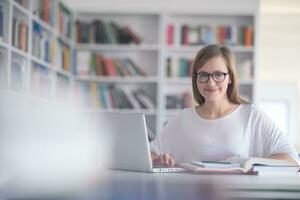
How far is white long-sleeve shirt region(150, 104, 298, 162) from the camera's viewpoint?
2.10 m

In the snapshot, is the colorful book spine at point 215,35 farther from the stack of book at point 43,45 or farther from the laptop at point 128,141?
the laptop at point 128,141

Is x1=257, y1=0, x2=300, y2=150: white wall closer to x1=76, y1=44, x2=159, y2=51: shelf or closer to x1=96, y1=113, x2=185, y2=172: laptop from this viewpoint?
x1=76, y1=44, x2=159, y2=51: shelf

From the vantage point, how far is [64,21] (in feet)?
17.5

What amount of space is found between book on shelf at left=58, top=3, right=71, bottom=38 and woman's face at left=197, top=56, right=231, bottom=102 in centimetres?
327

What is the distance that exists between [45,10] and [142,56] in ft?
4.64

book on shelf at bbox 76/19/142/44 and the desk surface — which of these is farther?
book on shelf at bbox 76/19/142/44

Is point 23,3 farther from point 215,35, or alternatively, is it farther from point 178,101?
point 215,35

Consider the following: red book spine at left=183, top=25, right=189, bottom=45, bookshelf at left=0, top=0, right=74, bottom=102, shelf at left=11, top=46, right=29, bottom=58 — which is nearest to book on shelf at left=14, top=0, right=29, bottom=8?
bookshelf at left=0, top=0, right=74, bottom=102

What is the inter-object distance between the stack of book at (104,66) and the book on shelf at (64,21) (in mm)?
294

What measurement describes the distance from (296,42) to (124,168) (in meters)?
6.54

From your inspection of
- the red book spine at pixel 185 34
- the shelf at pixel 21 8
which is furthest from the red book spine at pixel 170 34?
the shelf at pixel 21 8

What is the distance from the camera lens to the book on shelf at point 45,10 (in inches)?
176

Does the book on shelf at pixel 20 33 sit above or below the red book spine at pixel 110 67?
above

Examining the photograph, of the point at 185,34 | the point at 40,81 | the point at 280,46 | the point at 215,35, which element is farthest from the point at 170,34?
the point at 280,46
